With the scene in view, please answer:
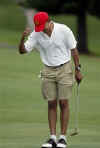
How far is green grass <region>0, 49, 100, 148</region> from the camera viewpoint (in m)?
10.8

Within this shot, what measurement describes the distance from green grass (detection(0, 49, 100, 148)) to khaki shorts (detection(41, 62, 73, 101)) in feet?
2.48

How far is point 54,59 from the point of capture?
9.73 meters

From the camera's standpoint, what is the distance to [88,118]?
1437cm

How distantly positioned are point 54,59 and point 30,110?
229 inches

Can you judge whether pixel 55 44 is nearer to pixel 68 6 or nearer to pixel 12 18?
pixel 68 6

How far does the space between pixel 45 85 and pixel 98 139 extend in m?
1.52

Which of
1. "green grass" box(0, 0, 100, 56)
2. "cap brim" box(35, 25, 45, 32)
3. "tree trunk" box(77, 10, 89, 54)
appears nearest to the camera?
"cap brim" box(35, 25, 45, 32)

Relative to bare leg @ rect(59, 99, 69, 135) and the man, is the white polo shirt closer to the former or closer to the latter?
the man

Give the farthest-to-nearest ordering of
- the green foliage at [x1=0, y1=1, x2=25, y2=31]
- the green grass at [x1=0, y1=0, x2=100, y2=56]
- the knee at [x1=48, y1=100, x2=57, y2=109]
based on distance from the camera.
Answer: the green foliage at [x1=0, y1=1, x2=25, y2=31]
the green grass at [x1=0, y1=0, x2=100, y2=56]
the knee at [x1=48, y1=100, x2=57, y2=109]

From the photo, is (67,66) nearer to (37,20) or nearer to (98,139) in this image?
(37,20)

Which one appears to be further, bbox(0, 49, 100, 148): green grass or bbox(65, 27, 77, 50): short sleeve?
bbox(0, 49, 100, 148): green grass

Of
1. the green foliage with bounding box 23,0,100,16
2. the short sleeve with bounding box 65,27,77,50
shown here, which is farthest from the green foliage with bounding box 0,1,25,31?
the short sleeve with bounding box 65,27,77,50

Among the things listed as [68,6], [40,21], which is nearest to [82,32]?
[68,6]

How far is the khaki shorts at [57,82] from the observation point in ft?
32.1
